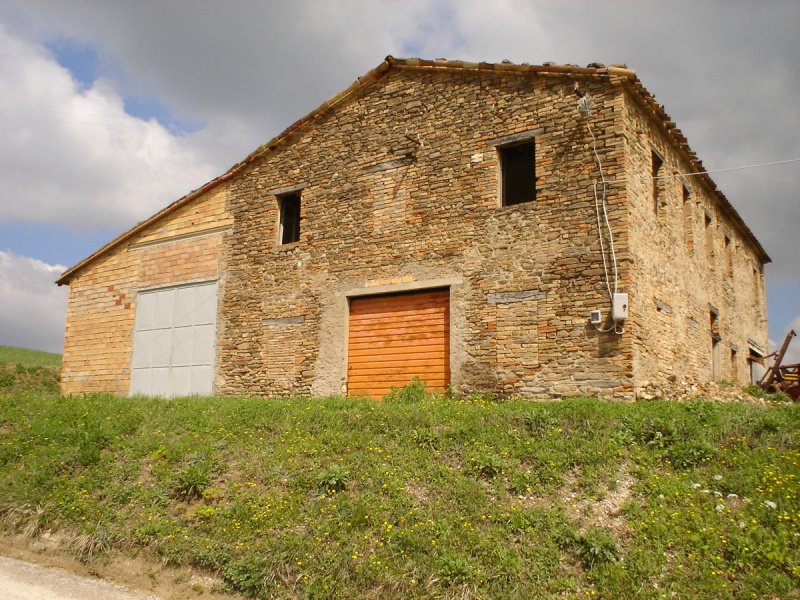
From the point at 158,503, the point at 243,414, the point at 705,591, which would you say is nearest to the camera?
the point at 705,591

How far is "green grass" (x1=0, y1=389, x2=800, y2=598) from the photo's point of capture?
6.08m

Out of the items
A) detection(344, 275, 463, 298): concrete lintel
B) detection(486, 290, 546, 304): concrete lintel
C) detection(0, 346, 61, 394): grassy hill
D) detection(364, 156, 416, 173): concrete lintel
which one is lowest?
detection(0, 346, 61, 394): grassy hill

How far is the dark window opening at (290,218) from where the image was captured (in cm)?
1540

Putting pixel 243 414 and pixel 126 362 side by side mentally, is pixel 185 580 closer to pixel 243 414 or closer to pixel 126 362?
pixel 243 414

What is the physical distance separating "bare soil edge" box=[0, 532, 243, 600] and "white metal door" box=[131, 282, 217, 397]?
262 inches

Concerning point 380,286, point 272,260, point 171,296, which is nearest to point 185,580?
point 380,286

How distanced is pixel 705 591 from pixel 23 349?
147 feet

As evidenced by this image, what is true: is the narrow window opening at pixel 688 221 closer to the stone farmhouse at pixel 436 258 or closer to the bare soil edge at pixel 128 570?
the stone farmhouse at pixel 436 258

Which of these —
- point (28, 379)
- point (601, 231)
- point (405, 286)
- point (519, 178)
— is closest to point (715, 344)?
point (519, 178)

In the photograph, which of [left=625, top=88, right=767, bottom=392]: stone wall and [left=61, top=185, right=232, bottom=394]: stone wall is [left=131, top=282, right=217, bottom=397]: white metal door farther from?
[left=625, top=88, right=767, bottom=392]: stone wall

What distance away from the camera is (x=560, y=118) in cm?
1174

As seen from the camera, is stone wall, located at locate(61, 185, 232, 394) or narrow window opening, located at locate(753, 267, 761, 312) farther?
narrow window opening, located at locate(753, 267, 761, 312)

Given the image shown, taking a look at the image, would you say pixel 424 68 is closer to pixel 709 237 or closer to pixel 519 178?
pixel 519 178

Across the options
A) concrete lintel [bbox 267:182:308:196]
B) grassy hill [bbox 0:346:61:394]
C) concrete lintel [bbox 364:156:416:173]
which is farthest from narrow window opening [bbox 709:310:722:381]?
grassy hill [bbox 0:346:61:394]
